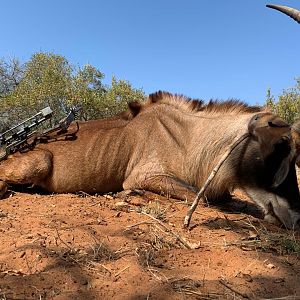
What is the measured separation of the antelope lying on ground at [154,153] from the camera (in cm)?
481

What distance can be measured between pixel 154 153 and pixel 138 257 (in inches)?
107

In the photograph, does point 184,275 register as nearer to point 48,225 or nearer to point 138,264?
point 138,264

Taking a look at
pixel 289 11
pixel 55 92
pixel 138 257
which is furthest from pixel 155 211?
pixel 55 92

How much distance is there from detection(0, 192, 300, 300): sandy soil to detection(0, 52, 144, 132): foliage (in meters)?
13.6

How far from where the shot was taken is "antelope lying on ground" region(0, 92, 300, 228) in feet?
15.8

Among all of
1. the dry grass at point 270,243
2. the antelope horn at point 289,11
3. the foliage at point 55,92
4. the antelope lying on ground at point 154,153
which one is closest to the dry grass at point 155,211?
the antelope lying on ground at point 154,153

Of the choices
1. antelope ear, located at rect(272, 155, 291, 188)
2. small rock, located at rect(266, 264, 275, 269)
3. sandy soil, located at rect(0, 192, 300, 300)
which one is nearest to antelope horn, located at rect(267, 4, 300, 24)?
antelope ear, located at rect(272, 155, 291, 188)

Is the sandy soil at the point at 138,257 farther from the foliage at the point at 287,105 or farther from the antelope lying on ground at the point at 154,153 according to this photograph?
the foliage at the point at 287,105

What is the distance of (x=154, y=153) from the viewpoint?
532 cm

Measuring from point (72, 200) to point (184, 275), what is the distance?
2.44 meters

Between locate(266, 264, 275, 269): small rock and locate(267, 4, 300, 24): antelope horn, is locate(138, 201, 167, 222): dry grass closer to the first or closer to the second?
locate(266, 264, 275, 269): small rock

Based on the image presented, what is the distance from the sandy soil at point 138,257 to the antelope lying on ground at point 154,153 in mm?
849

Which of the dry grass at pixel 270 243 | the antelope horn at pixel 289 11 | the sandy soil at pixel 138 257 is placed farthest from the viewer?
the antelope horn at pixel 289 11

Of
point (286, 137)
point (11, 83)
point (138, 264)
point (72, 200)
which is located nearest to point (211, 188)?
point (286, 137)
